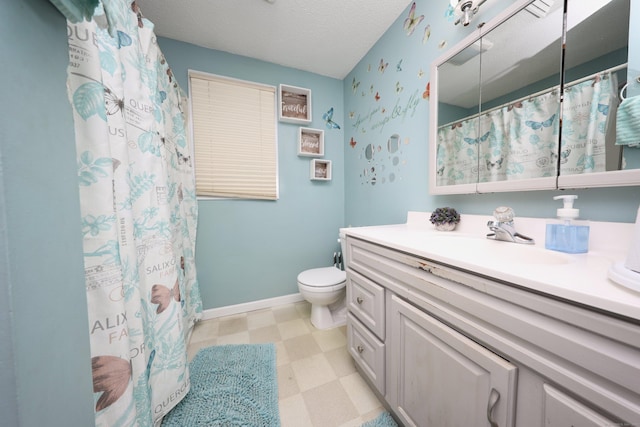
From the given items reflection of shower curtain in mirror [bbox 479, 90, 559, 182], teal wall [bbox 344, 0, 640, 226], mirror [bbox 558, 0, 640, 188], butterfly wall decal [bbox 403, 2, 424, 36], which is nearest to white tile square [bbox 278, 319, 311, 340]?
teal wall [bbox 344, 0, 640, 226]

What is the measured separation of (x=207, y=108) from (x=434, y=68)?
1705mm

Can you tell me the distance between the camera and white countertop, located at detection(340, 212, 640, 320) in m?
0.38

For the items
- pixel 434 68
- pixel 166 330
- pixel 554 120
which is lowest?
pixel 166 330

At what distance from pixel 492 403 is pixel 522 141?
3.13 feet

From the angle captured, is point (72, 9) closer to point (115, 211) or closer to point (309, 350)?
point (115, 211)

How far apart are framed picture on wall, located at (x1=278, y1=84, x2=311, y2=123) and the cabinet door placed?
1719 millimetres

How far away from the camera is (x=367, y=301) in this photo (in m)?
1.04

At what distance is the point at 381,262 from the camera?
0.93 metres

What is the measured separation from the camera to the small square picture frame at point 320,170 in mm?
2021

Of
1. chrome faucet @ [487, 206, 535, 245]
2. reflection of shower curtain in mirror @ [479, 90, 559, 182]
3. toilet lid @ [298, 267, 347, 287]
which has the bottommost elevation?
toilet lid @ [298, 267, 347, 287]

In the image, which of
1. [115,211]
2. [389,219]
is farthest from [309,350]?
[115,211]

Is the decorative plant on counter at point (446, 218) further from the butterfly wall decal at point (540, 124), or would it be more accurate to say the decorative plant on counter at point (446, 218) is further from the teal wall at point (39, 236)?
the teal wall at point (39, 236)

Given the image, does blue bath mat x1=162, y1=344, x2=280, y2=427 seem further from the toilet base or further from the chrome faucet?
the chrome faucet

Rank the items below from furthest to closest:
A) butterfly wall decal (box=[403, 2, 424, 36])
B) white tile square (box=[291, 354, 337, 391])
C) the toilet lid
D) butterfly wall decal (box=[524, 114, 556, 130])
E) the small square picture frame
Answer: the small square picture frame → the toilet lid → butterfly wall decal (box=[403, 2, 424, 36]) → white tile square (box=[291, 354, 337, 391]) → butterfly wall decal (box=[524, 114, 556, 130])
